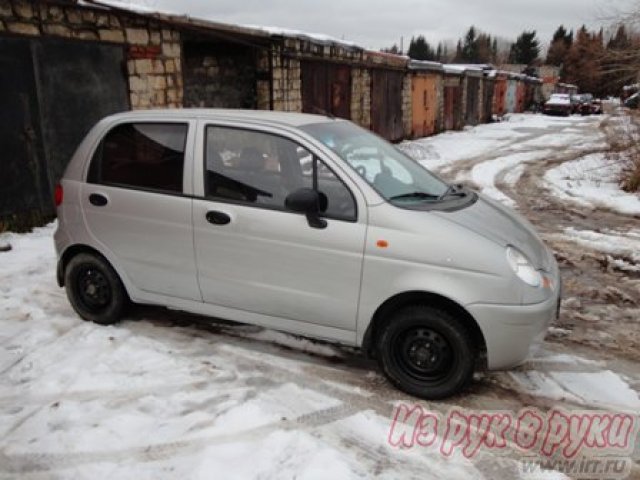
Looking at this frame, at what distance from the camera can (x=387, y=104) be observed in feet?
62.5

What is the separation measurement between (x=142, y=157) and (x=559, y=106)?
41.5 meters

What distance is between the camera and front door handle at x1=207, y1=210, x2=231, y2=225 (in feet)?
12.8

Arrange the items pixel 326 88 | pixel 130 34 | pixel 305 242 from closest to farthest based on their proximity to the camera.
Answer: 1. pixel 305 242
2. pixel 130 34
3. pixel 326 88

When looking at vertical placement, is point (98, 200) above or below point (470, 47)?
below

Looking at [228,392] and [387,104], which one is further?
[387,104]

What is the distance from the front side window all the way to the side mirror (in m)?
0.07

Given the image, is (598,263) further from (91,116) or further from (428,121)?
(428,121)

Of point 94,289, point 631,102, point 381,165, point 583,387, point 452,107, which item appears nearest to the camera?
point 583,387

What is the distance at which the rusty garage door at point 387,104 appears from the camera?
18109mm

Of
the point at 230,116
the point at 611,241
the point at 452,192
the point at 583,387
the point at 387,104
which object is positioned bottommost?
the point at 583,387

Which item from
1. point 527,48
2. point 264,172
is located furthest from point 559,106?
point 527,48

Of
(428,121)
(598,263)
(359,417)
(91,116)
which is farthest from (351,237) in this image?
(428,121)

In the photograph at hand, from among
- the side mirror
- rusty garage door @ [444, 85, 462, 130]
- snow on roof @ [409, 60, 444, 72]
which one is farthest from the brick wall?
rusty garage door @ [444, 85, 462, 130]

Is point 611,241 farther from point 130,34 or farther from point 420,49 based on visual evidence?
point 420,49
